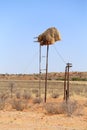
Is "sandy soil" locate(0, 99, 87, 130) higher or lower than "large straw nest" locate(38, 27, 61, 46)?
lower

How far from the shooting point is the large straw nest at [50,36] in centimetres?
2902

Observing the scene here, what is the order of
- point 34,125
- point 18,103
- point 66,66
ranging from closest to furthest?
point 34,125, point 18,103, point 66,66

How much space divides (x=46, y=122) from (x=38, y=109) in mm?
6798

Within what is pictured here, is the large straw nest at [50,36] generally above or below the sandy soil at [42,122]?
above

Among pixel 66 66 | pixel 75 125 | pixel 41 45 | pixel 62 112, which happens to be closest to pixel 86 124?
pixel 75 125

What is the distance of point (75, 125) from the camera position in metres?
17.4

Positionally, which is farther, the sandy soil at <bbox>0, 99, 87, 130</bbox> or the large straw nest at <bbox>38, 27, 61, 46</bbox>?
the large straw nest at <bbox>38, 27, 61, 46</bbox>

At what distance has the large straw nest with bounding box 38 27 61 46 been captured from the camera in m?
29.0

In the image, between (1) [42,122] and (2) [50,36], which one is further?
(2) [50,36]

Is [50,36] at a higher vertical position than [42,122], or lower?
higher

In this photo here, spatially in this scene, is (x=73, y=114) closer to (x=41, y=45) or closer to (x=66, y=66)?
(x=66, y=66)

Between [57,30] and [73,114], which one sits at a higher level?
[57,30]

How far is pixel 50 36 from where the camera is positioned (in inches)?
1145

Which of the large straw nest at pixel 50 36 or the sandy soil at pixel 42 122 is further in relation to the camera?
the large straw nest at pixel 50 36
